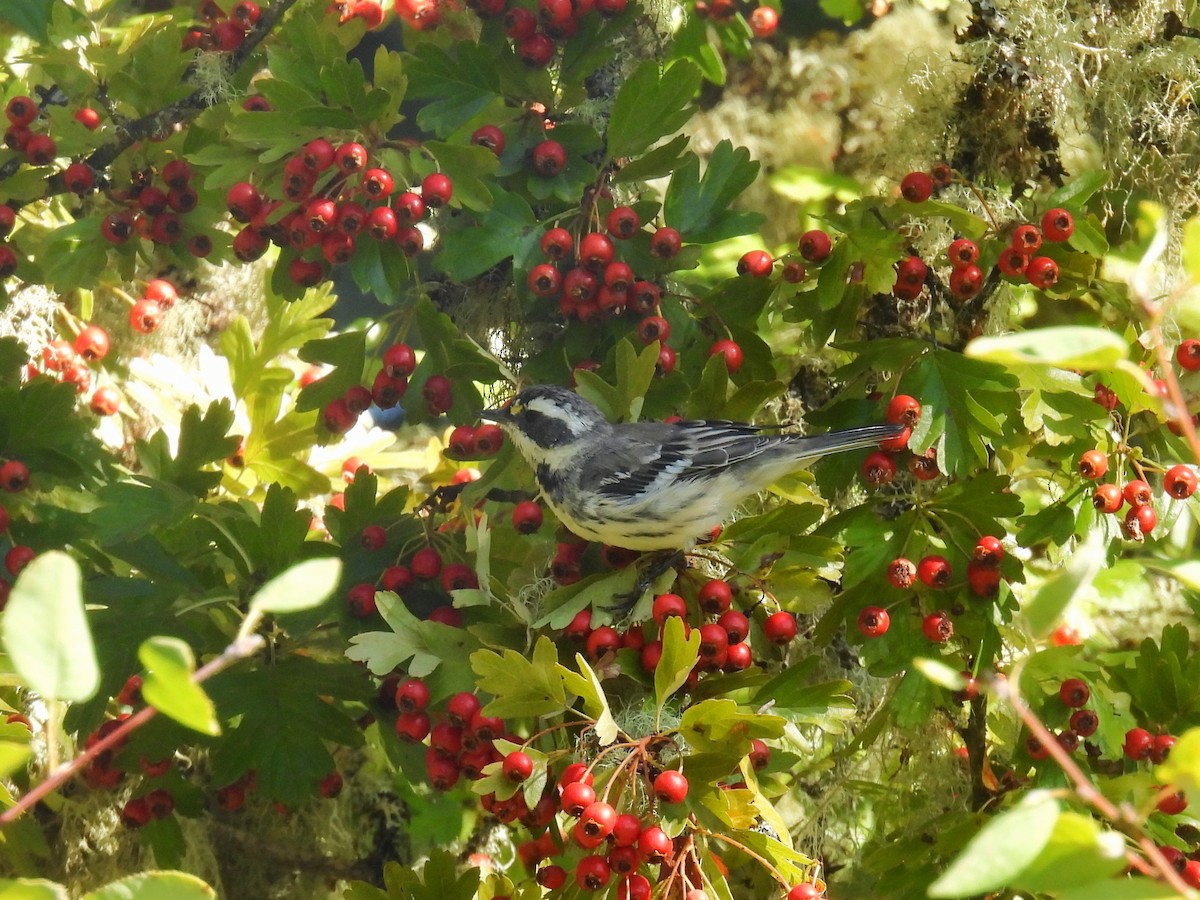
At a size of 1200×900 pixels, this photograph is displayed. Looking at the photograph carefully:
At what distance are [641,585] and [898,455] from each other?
52cm

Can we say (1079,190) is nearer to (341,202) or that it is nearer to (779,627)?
(779,627)

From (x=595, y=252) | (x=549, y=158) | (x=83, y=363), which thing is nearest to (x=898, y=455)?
(x=595, y=252)

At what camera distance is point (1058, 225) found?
6.58ft

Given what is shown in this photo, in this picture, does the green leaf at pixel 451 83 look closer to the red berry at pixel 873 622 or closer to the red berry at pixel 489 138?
the red berry at pixel 489 138

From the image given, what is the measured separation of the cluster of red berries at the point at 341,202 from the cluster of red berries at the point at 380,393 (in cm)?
20

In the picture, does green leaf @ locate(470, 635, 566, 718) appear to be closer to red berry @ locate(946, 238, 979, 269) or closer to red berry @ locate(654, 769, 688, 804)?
red berry @ locate(654, 769, 688, 804)

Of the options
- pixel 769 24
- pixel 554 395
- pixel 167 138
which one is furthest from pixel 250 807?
pixel 769 24

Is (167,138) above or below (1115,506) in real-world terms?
above

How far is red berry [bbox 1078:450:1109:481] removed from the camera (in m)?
1.91

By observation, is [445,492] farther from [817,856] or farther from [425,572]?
[817,856]

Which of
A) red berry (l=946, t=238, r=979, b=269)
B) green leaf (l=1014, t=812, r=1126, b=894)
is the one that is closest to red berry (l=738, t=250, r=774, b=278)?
red berry (l=946, t=238, r=979, b=269)

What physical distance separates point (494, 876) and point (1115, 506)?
115 centimetres

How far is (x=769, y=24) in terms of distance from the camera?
10.7 ft

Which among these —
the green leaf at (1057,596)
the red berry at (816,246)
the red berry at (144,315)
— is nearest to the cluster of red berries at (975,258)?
the red berry at (816,246)
